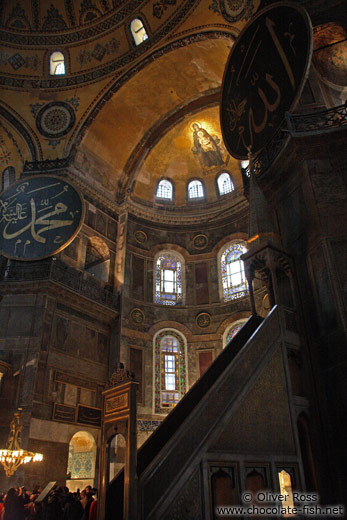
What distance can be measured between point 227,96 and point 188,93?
5934mm

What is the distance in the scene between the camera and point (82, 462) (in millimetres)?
10508

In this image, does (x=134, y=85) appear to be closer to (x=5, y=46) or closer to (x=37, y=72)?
(x=37, y=72)

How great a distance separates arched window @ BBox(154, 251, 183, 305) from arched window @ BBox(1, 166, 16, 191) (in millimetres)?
5759

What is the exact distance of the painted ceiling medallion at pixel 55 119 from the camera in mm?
13609

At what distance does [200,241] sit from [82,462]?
25.5ft

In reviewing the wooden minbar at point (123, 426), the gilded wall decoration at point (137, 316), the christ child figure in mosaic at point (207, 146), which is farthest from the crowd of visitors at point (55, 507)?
the christ child figure in mosaic at point (207, 146)

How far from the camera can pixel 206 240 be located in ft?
46.0

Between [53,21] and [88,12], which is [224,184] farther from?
[53,21]

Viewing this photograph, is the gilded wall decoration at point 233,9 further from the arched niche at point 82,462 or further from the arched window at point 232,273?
the arched niche at point 82,462

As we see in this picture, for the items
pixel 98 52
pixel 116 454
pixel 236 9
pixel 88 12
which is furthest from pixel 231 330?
pixel 88 12

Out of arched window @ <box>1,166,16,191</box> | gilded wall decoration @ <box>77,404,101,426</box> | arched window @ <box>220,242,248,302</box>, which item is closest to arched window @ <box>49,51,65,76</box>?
arched window @ <box>1,166,16,191</box>

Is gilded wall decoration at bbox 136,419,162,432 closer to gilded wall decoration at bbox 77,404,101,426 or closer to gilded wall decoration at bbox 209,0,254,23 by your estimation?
gilded wall decoration at bbox 77,404,101,426

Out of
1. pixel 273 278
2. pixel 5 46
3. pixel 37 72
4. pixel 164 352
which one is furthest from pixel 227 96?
pixel 5 46

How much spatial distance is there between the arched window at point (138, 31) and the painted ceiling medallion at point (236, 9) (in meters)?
3.43
